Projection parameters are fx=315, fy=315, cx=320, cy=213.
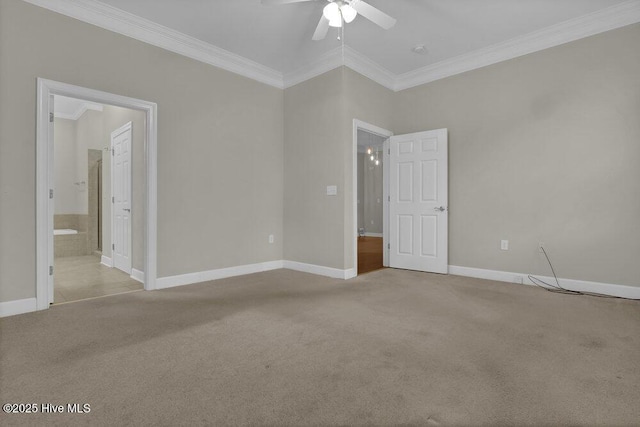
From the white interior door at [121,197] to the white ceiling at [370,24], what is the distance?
1851 millimetres

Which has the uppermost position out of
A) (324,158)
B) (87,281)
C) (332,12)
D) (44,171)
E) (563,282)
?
(332,12)

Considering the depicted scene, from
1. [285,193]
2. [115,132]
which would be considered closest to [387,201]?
[285,193]

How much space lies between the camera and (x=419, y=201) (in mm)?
4742

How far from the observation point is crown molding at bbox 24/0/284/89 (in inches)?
121

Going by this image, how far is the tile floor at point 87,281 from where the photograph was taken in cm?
351

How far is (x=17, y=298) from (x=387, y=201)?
4.55 metres

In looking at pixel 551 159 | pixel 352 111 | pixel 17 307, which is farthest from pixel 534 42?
pixel 17 307

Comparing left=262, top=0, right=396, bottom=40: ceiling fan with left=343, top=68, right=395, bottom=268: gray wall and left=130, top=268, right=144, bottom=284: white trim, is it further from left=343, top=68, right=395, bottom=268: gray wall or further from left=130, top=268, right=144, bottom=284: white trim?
left=130, top=268, right=144, bottom=284: white trim

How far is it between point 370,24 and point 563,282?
3706 millimetres

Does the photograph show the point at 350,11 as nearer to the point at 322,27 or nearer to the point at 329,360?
the point at 322,27

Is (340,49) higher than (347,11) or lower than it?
higher

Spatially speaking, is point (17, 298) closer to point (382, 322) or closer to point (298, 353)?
point (298, 353)

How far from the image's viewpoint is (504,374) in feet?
5.92

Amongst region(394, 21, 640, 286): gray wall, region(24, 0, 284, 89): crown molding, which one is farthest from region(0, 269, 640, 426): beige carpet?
region(24, 0, 284, 89): crown molding
